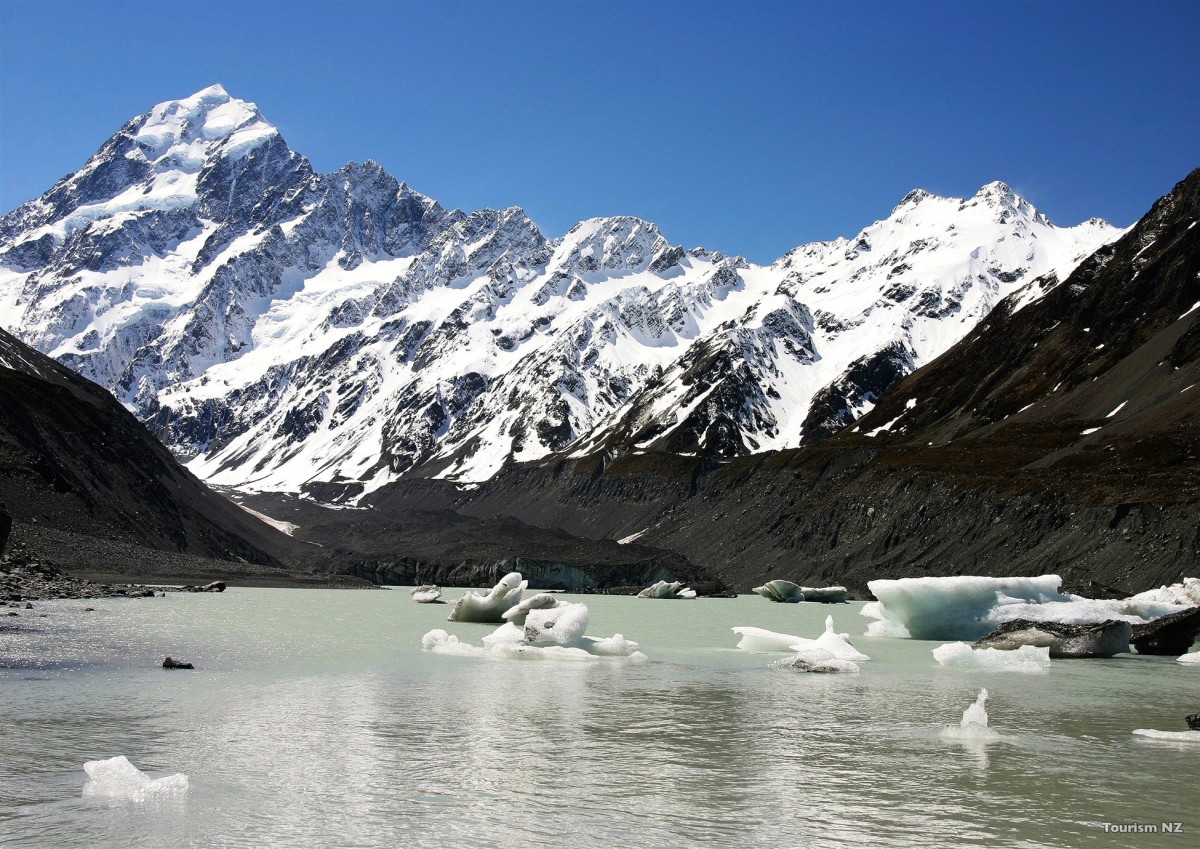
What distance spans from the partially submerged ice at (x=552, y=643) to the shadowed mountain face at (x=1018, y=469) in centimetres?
3852

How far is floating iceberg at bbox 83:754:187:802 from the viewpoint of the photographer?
1823cm

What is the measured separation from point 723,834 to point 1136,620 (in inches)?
1394

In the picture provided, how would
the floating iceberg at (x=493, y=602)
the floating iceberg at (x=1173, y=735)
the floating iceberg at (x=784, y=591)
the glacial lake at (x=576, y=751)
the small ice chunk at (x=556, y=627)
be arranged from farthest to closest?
the floating iceberg at (x=784, y=591) → the floating iceberg at (x=493, y=602) → the small ice chunk at (x=556, y=627) → the floating iceberg at (x=1173, y=735) → the glacial lake at (x=576, y=751)

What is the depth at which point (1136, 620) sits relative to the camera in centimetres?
4634

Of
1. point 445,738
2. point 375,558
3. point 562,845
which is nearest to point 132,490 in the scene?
point 375,558

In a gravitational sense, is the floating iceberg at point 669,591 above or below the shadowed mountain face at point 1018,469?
below

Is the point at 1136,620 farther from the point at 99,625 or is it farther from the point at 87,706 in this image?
the point at 99,625

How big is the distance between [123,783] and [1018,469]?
287 ft

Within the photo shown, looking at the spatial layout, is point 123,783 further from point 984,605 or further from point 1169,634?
point 1169,634

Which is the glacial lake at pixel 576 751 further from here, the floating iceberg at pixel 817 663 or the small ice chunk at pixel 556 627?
the small ice chunk at pixel 556 627

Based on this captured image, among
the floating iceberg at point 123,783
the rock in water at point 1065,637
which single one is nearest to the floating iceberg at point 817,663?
the rock in water at point 1065,637

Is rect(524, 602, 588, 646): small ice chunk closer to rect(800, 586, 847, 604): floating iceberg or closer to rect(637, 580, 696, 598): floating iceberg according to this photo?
rect(800, 586, 847, 604): floating iceberg

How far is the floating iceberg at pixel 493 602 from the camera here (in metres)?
52.2

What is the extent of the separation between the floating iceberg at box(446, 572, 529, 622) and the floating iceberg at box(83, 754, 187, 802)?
106 feet
